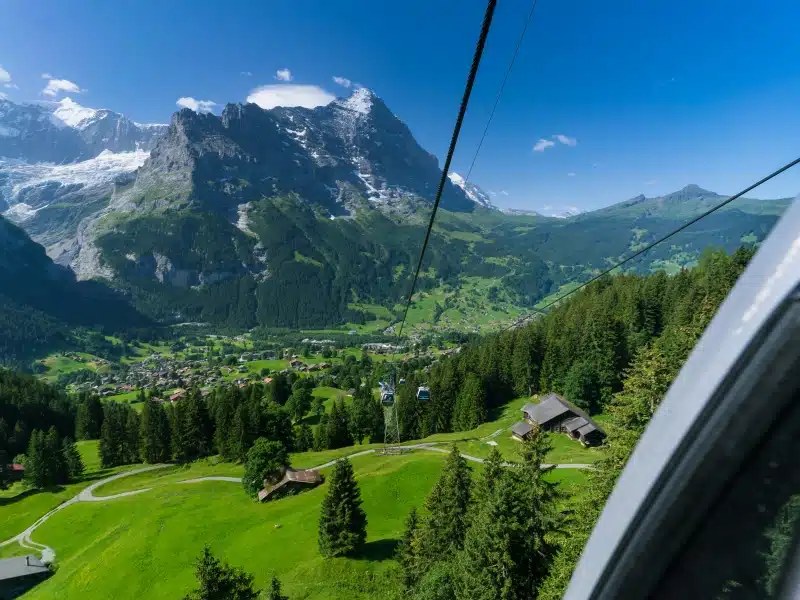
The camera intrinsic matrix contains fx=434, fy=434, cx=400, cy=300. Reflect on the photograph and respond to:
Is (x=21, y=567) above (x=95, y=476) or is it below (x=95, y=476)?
below

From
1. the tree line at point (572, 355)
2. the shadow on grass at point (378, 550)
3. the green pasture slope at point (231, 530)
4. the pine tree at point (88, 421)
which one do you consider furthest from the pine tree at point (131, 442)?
the shadow on grass at point (378, 550)

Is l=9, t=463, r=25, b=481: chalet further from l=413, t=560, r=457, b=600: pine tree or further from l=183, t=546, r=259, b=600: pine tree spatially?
l=413, t=560, r=457, b=600: pine tree

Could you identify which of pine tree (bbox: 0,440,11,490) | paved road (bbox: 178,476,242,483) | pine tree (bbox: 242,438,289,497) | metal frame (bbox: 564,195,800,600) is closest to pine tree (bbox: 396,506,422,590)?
metal frame (bbox: 564,195,800,600)

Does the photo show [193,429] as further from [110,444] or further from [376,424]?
[376,424]

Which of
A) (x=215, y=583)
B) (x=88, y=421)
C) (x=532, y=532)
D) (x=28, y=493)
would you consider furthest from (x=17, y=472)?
(x=532, y=532)

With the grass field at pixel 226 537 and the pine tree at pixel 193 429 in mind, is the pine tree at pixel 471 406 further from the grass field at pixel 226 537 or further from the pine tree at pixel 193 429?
the pine tree at pixel 193 429

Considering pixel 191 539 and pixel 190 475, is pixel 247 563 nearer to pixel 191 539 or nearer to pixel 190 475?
→ pixel 191 539

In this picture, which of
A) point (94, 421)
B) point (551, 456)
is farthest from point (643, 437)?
point (94, 421)
